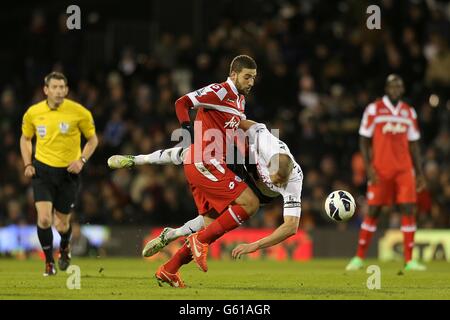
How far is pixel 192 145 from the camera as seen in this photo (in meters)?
11.1

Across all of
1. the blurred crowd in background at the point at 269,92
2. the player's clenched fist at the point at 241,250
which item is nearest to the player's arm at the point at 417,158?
the blurred crowd in background at the point at 269,92

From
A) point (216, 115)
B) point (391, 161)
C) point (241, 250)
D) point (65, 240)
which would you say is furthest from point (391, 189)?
point (241, 250)

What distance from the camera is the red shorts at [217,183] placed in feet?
35.7

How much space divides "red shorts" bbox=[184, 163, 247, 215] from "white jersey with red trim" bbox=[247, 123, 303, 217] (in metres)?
0.36

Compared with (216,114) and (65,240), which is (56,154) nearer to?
(65,240)

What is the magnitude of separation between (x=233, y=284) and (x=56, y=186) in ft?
10.5

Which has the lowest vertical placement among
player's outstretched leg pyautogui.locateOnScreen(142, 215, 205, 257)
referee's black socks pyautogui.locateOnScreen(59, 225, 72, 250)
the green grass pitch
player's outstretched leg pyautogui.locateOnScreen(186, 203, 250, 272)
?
the green grass pitch

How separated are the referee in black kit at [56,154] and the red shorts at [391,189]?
422cm

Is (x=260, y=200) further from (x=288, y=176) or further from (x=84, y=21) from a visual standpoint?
(x=84, y=21)

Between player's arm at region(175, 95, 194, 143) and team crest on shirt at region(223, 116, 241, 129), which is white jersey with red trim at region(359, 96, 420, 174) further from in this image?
player's arm at region(175, 95, 194, 143)

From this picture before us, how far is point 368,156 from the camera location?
15.7 meters

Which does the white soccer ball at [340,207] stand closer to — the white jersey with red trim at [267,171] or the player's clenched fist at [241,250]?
the white jersey with red trim at [267,171]

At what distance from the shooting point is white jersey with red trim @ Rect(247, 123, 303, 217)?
36.5 ft

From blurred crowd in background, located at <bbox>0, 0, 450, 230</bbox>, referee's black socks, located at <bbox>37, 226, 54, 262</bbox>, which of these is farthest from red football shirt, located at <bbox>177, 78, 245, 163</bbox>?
blurred crowd in background, located at <bbox>0, 0, 450, 230</bbox>
